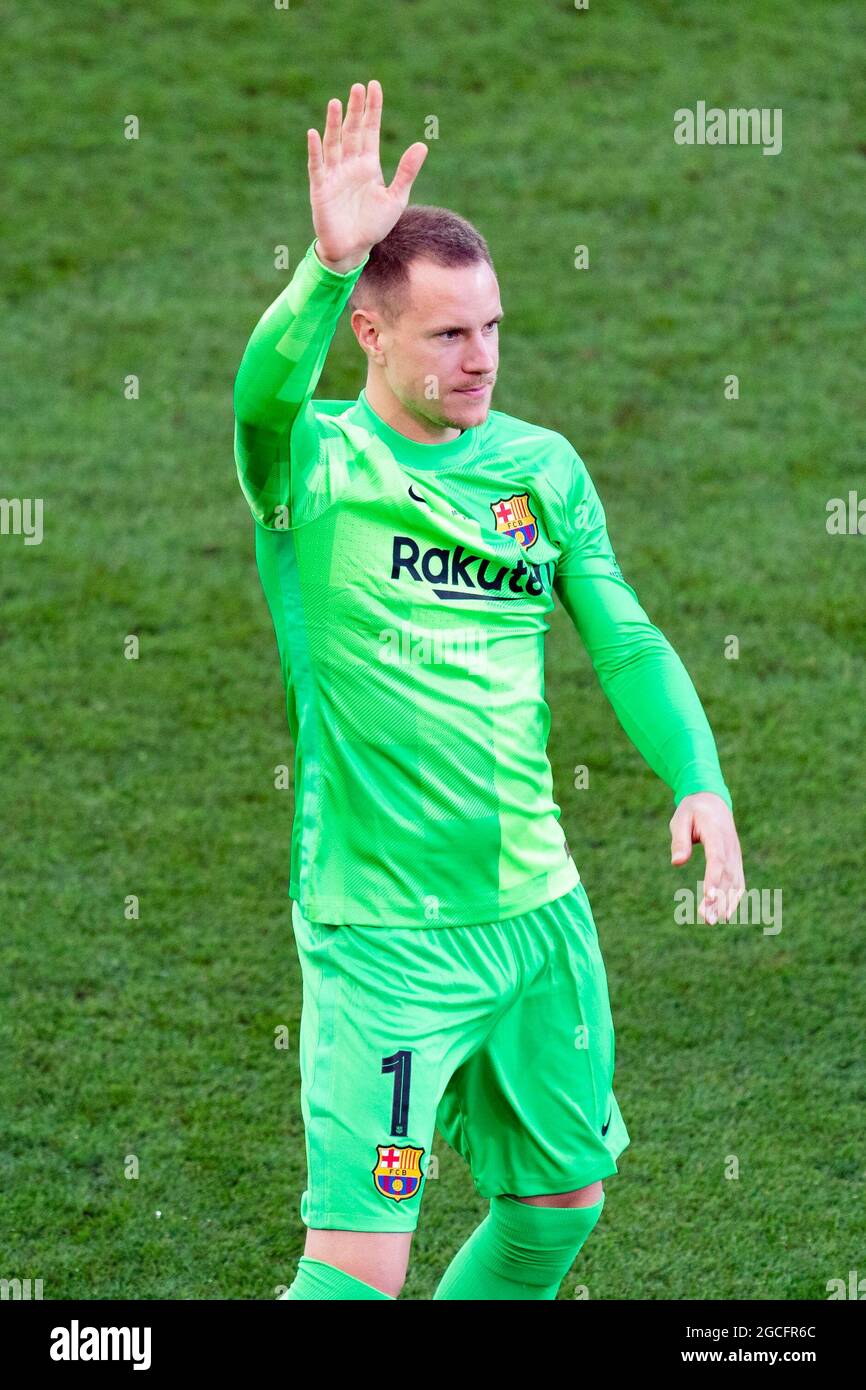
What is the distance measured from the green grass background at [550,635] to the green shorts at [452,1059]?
3.50 ft

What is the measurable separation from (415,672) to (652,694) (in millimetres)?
426

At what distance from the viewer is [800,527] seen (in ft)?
27.4

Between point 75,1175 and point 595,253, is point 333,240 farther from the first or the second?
point 595,253

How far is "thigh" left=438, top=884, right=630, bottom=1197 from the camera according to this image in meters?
3.53

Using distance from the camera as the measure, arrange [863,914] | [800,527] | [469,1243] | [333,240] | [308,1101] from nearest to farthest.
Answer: [333,240] < [308,1101] < [469,1243] < [863,914] < [800,527]

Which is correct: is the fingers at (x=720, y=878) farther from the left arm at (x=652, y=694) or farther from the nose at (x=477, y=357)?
the nose at (x=477, y=357)

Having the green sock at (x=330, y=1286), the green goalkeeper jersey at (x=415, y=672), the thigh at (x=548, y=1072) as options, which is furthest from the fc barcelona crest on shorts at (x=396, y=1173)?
the green goalkeeper jersey at (x=415, y=672)

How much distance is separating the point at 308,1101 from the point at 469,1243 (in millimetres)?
655

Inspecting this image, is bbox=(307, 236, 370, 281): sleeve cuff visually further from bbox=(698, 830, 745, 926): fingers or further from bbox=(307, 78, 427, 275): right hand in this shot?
bbox=(698, 830, 745, 926): fingers

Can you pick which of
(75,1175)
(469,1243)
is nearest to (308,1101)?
(469,1243)

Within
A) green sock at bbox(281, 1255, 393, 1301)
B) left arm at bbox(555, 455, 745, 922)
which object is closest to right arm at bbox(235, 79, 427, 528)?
left arm at bbox(555, 455, 745, 922)

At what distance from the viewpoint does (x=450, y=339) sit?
3.41 meters

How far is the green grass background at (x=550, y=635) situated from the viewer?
4949 millimetres

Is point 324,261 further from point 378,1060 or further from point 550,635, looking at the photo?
point 550,635
